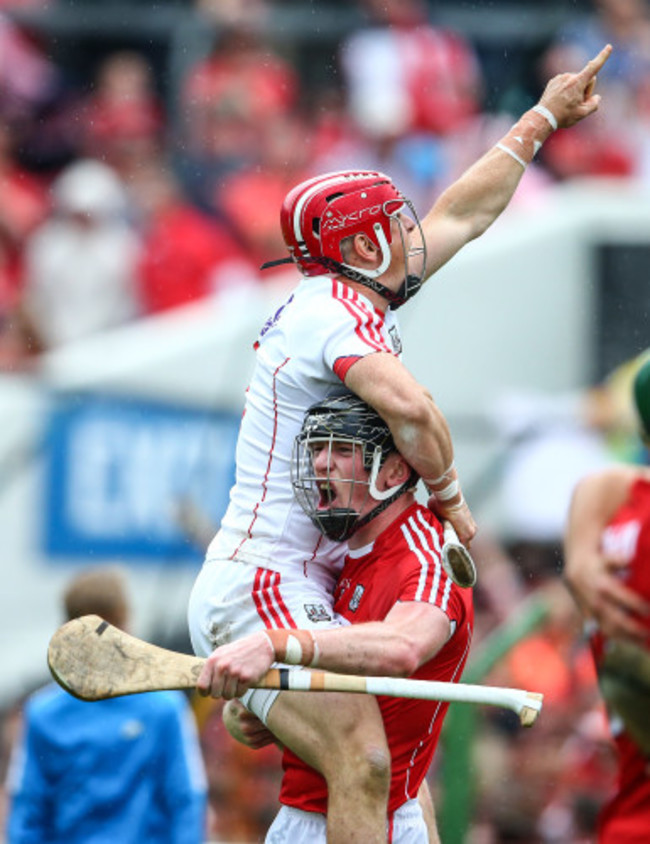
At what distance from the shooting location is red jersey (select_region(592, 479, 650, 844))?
4.56m

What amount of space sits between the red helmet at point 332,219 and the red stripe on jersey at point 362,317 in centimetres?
10

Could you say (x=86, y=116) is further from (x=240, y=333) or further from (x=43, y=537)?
(x=43, y=537)

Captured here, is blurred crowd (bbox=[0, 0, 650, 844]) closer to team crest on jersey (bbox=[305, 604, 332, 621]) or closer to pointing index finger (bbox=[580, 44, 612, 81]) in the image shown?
pointing index finger (bbox=[580, 44, 612, 81])

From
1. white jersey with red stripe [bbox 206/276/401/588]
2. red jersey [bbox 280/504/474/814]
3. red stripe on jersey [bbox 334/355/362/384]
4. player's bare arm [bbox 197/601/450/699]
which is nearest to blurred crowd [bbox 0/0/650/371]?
white jersey with red stripe [bbox 206/276/401/588]

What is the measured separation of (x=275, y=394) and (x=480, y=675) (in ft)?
8.07

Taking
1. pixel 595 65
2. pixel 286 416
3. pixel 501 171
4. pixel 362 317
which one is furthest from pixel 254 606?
pixel 595 65

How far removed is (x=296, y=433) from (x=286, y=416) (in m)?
0.06

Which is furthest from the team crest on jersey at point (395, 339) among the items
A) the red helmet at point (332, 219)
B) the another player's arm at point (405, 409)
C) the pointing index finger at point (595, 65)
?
the pointing index finger at point (595, 65)

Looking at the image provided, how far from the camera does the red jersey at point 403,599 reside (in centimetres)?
437

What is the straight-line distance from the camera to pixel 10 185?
33.5 ft

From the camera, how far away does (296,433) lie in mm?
4438

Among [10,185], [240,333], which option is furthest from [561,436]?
[10,185]

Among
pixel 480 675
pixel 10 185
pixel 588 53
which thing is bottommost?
pixel 480 675

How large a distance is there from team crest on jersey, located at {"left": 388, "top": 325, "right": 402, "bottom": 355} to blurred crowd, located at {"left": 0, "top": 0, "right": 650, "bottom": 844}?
14.6 feet
